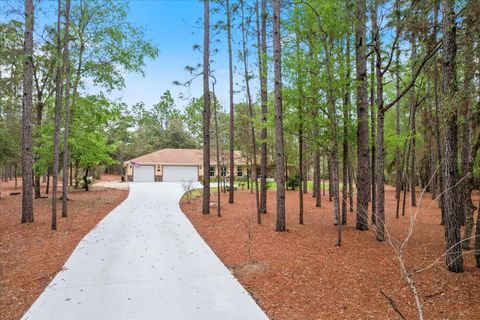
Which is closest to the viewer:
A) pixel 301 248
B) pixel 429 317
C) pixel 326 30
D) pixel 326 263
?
pixel 429 317

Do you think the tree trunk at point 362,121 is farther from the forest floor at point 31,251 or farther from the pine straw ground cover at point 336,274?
the forest floor at point 31,251

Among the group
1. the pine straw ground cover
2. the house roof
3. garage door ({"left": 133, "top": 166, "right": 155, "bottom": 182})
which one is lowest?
the pine straw ground cover

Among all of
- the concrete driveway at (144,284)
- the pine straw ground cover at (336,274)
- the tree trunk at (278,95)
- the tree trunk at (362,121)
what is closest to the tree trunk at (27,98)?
the concrete driveway at (144,284)

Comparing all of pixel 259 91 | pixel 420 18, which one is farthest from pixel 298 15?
pixel 259 91

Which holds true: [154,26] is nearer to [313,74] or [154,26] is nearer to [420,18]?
[313,74]

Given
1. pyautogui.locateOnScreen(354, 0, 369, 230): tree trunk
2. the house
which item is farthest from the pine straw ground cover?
the house

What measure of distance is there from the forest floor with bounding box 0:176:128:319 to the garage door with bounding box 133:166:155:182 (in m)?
20.0

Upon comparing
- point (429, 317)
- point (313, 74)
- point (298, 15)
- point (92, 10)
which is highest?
point (92, 10)

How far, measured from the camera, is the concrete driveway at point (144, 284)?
379cm

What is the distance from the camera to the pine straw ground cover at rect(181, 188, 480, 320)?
3.89m

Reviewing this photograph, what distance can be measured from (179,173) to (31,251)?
26.6 meters

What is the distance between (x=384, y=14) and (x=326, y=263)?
535 cm

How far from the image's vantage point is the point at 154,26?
14016mm

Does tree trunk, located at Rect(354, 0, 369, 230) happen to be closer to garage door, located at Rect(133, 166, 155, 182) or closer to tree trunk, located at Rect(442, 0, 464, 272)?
tree trunk, located at Rect(442, 0, 464, 272)
